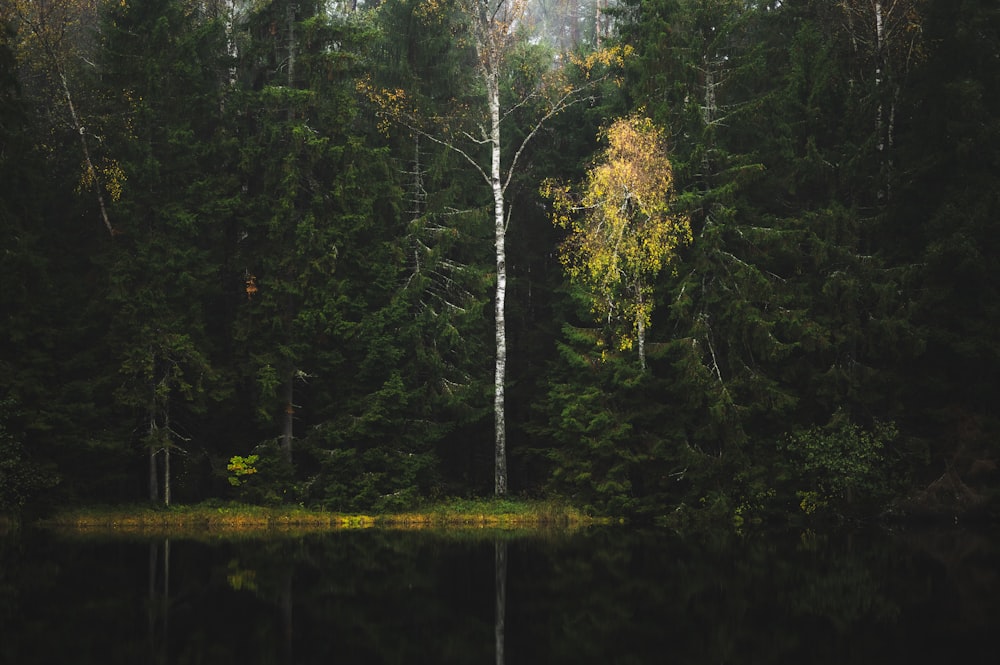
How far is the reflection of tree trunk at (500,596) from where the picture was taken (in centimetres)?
1036

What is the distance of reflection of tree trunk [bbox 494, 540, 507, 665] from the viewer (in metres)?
10.4

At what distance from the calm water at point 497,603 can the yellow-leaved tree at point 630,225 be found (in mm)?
9501

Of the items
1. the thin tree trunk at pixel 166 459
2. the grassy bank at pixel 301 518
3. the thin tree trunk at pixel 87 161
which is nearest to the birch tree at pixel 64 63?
the thin tree trunk at pixel 87 161

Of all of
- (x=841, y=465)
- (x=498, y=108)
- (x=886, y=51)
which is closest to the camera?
(x=841, y=465)

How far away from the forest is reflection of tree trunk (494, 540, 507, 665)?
30.5 ft

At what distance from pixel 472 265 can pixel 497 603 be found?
19497mm

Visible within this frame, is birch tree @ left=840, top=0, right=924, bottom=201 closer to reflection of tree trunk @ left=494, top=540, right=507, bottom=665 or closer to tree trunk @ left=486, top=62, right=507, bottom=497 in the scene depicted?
tree trunk @ left=486, top=62, right=507, bottom=497

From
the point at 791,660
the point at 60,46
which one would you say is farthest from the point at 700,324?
the point at 60,46

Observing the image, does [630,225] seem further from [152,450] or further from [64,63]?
[64,63]

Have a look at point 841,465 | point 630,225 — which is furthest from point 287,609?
point 841,465

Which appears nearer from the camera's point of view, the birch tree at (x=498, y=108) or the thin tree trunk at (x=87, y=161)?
the thin tree trunk at (x=87, y=161)

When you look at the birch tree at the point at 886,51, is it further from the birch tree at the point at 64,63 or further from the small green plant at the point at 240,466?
the birch tree at the point at 64,63

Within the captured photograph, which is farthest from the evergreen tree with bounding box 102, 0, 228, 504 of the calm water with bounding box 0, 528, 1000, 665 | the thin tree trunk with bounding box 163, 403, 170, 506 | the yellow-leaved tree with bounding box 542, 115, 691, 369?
the yellow-leaved tree with bounding box 542, 115, 691, 369

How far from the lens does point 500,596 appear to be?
44.8ft
